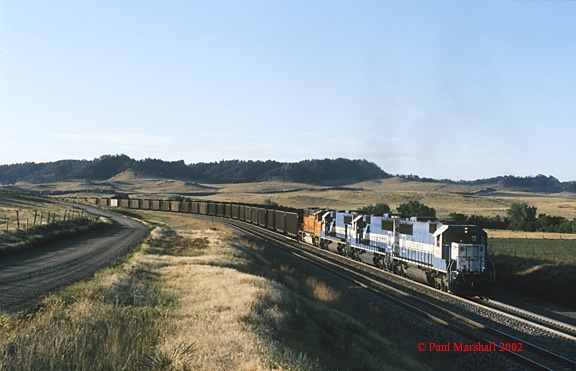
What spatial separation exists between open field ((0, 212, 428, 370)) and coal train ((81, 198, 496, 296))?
21.5ft

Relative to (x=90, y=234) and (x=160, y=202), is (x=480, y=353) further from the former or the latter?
(x=160, y=202)

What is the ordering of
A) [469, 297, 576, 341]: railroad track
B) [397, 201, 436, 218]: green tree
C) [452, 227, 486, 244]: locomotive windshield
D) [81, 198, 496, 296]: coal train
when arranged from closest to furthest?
[469, 297, 576, 341]: railroad track → [81, 198, 496, 296]: coal train → [452, 227, 486, 244]: locomotive windshield → [397, 201, 436, 218]: green tree

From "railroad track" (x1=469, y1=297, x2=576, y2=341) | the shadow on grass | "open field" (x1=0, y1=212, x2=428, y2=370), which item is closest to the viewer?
"open field" (x1=0, y1=212, x2=428, y2=370)

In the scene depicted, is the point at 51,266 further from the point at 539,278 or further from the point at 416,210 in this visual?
the point at 416,210

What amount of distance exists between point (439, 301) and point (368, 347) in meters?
10.1

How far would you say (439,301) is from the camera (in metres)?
23.4

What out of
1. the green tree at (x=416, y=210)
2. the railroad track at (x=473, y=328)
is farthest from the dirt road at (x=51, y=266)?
the green tree at (x=416, y=210)

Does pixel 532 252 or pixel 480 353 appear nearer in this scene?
pixel 480 353

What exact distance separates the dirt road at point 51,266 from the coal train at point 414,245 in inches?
704

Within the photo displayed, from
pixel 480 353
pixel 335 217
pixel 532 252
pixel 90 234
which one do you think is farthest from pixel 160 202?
pixel 480 353

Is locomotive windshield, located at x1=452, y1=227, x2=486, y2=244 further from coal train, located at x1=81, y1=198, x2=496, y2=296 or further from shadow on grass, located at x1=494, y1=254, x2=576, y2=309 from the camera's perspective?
shadow on grass, located at x1=494, y1=254, x2=576, y2=309

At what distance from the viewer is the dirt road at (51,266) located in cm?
1809

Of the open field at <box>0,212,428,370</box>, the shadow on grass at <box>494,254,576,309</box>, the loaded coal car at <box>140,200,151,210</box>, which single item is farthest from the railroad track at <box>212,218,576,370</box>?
the loaded coal car at <box>140,200,151,210</box>

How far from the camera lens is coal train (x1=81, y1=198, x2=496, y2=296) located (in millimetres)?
23938
